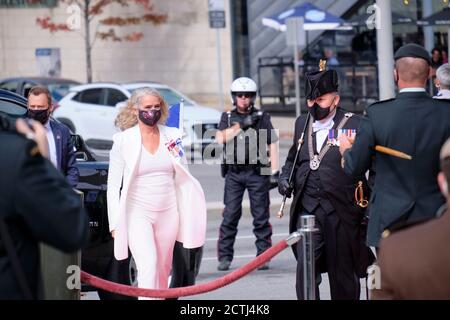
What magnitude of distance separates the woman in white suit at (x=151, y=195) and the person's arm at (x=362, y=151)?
2154 mm

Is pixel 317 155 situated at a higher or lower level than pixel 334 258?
higher

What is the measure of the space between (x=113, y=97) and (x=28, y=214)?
857 inches

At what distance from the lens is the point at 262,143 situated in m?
12.0

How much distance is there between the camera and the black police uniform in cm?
1198

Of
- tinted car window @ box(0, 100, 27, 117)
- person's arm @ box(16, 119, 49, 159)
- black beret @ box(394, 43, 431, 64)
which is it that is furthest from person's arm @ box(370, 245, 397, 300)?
tinted car window @ box(0, 100, 27, 117)

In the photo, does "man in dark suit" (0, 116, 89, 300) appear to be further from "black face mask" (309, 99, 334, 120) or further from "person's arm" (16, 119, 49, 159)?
"black face mask" (309, 99, 334, 120)

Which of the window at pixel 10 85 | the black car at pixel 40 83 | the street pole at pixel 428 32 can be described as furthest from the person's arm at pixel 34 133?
the street pole at pixel 428 32

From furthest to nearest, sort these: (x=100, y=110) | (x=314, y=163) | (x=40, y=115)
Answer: (x=100, y=110), (x=40, y=115), (x=314, y=163)

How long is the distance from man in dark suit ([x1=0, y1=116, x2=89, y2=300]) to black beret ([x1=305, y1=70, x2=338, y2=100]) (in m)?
4.17

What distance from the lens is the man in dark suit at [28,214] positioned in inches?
180

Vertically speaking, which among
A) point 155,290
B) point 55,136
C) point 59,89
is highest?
point 59,89

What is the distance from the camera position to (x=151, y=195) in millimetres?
8820

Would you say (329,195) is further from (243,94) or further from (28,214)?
(28,214)

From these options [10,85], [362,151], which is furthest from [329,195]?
[10,85]
